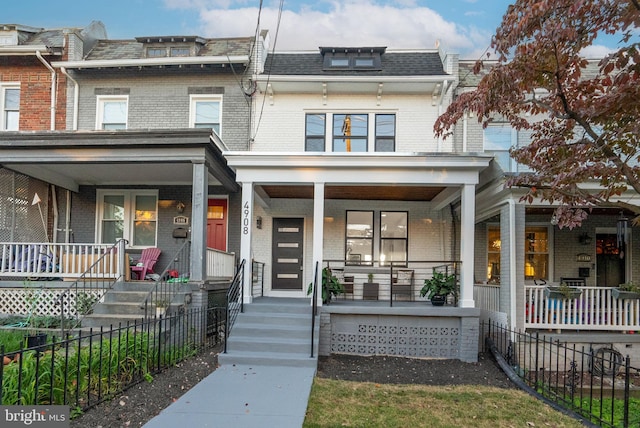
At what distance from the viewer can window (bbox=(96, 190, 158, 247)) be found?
11867 mm

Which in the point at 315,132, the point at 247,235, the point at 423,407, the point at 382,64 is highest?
the point at 382,64

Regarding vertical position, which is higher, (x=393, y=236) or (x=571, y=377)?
(x=393, y=236)

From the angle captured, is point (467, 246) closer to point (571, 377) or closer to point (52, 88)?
point (571, 377)

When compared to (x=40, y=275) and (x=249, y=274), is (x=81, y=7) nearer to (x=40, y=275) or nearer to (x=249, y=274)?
(x=40, y=275)

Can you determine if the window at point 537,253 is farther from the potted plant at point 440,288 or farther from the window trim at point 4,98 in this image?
the window trim at point 4,98

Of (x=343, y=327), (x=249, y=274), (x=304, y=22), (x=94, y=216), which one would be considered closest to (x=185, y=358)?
(x=249, y=274)

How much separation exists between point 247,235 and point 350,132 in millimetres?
4545

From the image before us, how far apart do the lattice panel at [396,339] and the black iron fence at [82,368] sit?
2.83m

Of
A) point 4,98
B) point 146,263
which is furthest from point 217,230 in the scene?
point 4,98

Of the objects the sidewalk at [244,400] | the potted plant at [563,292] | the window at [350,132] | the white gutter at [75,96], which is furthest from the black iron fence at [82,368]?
the white gutter at [75,96]

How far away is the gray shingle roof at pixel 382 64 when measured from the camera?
11.7 meters

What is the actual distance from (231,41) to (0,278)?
8579 millimetres

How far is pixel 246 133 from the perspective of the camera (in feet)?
38.2

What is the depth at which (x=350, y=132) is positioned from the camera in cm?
1170
